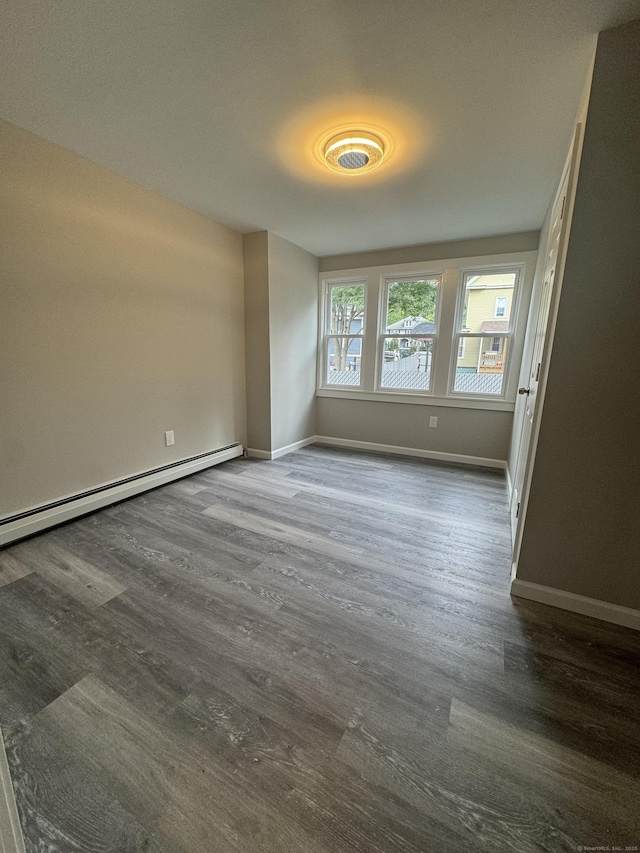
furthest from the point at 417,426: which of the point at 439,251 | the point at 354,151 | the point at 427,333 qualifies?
the point at 354,151

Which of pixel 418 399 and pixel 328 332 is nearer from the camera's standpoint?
pixel 418 399

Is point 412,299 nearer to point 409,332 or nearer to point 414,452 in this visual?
point 409,332

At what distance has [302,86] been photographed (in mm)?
1548

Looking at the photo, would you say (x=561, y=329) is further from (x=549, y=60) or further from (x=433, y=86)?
(x=433, y=86)

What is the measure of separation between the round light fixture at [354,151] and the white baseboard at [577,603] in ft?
8.22

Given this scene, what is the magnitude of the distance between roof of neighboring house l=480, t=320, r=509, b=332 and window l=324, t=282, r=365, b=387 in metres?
1.40

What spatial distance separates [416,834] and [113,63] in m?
2.93

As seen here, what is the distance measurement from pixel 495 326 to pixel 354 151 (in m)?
2.40

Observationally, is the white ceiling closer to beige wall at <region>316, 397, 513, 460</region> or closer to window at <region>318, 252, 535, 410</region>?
window at <region>318, 252, 535, 410</region>

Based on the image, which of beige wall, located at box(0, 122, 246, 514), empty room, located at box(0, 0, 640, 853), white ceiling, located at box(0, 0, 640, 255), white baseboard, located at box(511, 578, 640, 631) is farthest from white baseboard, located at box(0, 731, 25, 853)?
white ceiling, located at box(0, 0, 640, 255)

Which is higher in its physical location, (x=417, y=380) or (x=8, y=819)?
(x=417, y=380)

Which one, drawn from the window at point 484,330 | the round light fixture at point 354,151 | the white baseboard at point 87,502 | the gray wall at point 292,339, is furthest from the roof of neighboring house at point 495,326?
the white baseboard at point 87,502

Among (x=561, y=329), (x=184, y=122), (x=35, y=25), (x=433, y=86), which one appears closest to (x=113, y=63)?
(x=35, y=25)

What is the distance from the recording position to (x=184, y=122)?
180 centimetres
